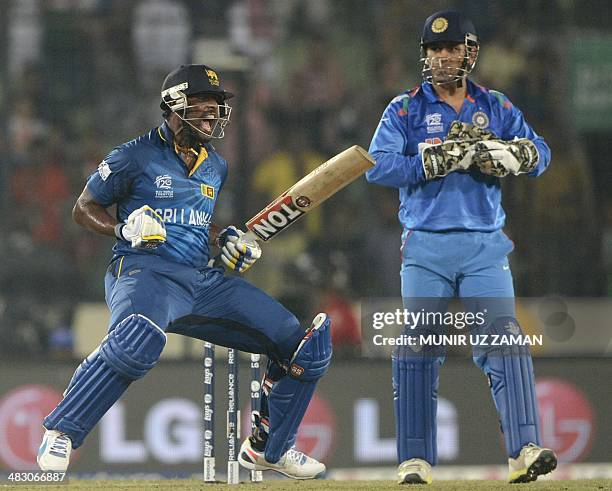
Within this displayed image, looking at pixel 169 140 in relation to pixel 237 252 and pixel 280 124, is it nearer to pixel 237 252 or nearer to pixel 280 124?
pixel 237 252

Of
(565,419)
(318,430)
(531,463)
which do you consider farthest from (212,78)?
(565,419)

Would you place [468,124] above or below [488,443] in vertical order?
above

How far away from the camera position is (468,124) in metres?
4.37

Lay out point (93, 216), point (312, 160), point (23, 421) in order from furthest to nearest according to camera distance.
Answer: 1. point (312, 160)
2. point (23, 421)
3. point (93, 216)

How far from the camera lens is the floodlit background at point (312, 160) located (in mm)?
6117

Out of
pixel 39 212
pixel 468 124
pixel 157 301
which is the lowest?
pixel 157 301

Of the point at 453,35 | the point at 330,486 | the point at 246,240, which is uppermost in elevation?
the point at 453,35

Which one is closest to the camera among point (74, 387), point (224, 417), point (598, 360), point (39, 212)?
point (74, 387)

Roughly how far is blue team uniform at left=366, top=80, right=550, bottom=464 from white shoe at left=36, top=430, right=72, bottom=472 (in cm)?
115

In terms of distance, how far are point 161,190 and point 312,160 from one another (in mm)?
2673

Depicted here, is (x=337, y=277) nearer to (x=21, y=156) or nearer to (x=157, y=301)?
(x=21, y=156)

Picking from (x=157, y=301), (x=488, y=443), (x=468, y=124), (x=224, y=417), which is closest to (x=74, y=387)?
(x=157, y=301)

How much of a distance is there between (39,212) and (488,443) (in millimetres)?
2611

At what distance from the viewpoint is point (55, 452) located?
3.85m
